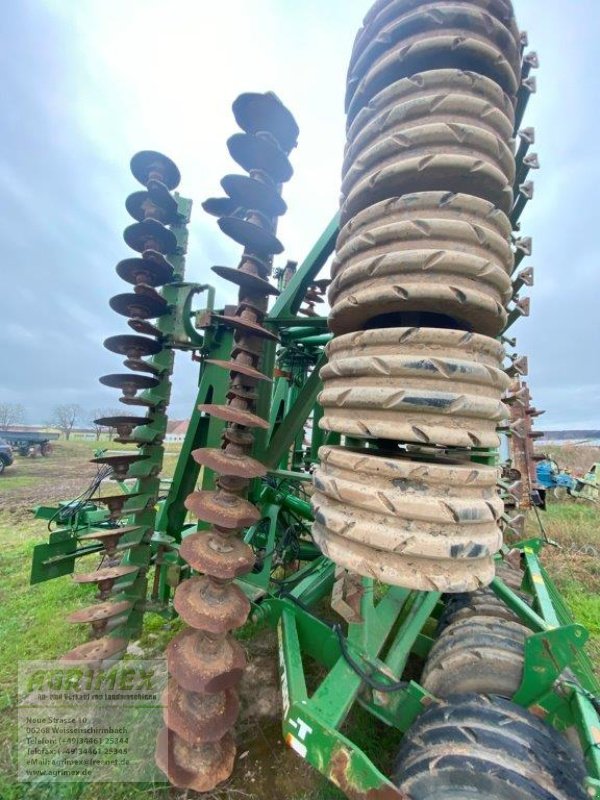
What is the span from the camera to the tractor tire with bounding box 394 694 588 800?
1300 millimetres

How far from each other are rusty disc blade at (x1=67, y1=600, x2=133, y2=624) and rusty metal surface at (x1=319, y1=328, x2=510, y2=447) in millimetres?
2109

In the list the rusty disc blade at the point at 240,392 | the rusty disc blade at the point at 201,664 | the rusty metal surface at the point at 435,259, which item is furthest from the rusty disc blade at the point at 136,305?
the rusty disc blade at the point at 201,664

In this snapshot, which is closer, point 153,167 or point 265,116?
point 265,116

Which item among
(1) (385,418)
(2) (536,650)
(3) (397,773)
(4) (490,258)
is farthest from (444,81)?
(3) (397,773)

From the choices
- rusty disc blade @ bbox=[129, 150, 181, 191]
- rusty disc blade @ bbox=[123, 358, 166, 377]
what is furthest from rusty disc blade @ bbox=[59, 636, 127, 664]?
rusty disc blade @ bbox=[129, 150, 181, 191]

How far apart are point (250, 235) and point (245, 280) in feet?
0.85

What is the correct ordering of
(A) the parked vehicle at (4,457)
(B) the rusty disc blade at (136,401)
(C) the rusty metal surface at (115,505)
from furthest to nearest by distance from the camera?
1. (A) the parked vehicle at (4,457)
2. (B) the rusty disc blade at (136,401)
3. (C) the rusty metal surface at (115,505)

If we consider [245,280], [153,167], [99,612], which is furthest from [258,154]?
[99,612]

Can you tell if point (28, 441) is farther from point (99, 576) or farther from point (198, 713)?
point (198, 713)

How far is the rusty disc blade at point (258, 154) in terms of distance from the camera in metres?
1.97

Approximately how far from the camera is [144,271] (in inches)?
102

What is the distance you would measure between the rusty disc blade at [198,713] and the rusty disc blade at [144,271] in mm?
2524

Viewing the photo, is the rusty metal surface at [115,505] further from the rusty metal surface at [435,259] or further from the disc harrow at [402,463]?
the rusty metal surface at [435,259]

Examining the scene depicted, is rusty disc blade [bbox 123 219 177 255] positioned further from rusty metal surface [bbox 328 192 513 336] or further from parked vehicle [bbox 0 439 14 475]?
parked vehicle [bbox 0 439 14 475]
